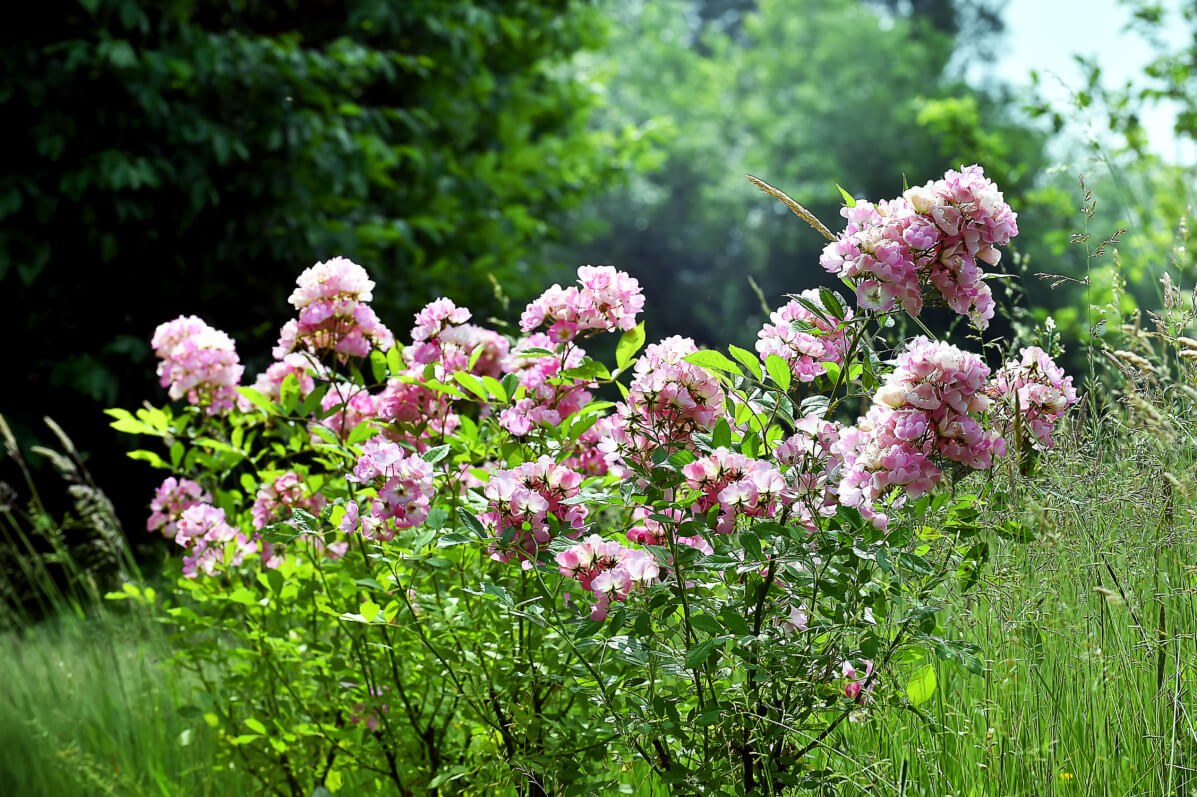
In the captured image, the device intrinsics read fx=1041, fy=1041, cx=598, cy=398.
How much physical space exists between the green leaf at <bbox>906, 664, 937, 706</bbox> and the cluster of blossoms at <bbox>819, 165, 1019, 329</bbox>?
64 centimetres

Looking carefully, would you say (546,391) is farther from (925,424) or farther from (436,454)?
(925,424)

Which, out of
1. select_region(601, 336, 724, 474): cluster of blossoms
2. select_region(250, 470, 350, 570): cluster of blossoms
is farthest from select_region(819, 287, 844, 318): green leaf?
select_region(250, 470, 350, 570): cluster of blossoms

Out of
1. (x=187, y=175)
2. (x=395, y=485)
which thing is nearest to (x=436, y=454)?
(x=395, y=485)

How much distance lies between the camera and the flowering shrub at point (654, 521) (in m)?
1.69

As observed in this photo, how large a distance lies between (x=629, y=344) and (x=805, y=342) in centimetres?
37

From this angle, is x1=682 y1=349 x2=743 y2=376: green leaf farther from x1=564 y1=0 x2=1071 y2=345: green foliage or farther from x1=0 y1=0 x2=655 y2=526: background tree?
x1=564 y1=0 x2=1071 y2=345: green foliage

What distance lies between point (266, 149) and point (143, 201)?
30.2 inches

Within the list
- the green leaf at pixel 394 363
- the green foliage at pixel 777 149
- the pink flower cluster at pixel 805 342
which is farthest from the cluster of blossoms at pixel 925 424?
the green foliage at pixel 777 149

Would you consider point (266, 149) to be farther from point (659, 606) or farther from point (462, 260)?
point (659, 606)

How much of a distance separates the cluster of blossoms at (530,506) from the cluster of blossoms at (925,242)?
61cm

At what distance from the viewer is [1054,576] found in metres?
1.95

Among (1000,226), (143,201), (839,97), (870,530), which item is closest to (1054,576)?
(870,530)

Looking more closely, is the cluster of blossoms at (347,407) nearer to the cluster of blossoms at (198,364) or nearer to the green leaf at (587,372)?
the cluster of blossoms at (198,364)

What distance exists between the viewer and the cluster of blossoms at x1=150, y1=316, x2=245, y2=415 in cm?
272
